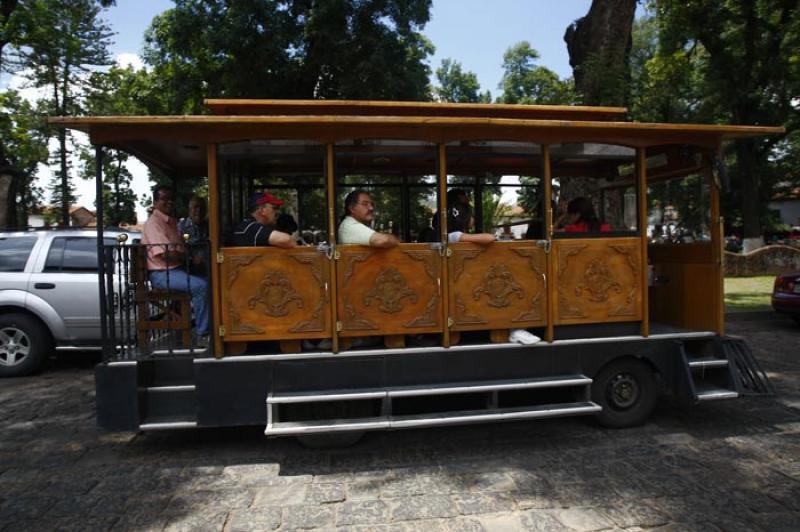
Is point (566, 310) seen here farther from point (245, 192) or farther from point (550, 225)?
point (245, 192)

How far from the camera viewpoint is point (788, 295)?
9852 millimetres

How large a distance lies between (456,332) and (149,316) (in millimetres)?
2738

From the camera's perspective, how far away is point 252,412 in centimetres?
454

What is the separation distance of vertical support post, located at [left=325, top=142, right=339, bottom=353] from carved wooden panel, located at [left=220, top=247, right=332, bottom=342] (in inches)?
1.6

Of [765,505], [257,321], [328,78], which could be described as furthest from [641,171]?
[328,78]

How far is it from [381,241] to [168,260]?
1841 millimetres

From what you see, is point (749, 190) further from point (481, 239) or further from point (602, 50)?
point (481, 239)

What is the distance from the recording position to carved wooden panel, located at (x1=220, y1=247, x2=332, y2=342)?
454 cm

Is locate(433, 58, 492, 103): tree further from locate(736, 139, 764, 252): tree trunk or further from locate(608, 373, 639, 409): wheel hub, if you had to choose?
locate(608, 373, 639, 409): wheel hub

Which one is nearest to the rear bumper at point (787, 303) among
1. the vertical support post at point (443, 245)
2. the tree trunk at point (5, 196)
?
the vertical support post at point (443, 245)

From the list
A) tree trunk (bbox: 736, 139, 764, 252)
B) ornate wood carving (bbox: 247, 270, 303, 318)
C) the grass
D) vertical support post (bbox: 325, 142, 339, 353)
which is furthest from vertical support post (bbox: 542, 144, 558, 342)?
tree trunk (bbox: 736, 139, 764, 252)

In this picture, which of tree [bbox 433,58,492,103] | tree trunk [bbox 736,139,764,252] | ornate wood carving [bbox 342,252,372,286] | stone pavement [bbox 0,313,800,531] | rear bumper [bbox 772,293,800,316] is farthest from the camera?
tree [bbox 433,58,492,103]

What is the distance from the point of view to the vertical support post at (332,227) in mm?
4598

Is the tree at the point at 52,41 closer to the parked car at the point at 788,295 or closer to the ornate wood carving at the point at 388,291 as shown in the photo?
the ornate wood carving at the point at 388,291
